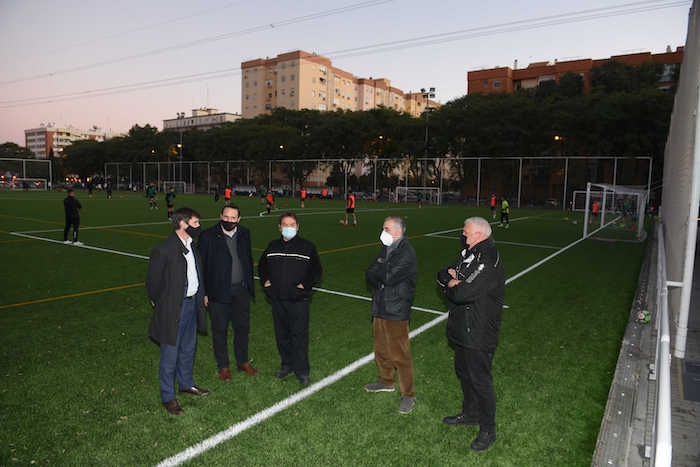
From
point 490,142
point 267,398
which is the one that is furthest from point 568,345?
point 490,142

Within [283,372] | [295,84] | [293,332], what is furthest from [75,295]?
[295,84]

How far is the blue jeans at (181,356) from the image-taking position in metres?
4.48

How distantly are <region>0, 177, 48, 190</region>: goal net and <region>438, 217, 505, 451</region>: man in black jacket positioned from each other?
262 ft

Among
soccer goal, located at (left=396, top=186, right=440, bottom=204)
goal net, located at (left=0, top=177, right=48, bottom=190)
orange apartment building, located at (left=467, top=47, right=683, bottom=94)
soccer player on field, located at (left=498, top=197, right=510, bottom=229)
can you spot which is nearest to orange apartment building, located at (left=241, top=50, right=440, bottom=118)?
orange apartment building, located at (left=467, top=47, right=683, bottom=94)

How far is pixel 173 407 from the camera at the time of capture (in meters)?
4.53

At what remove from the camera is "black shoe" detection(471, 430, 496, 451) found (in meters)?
4.01

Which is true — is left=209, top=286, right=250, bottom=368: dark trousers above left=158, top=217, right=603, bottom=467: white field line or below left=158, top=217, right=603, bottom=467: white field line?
above

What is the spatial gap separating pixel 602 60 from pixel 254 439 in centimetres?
8332

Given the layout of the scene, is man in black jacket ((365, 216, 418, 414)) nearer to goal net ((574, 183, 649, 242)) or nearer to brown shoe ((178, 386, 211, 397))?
brown shoe ((178, 386, 211, 397))

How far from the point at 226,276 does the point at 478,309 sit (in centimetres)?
268

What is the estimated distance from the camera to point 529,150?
50656mm

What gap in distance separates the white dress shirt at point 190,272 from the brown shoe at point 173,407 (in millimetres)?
1065

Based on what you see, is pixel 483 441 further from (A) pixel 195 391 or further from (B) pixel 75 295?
(B) pixel 75 295

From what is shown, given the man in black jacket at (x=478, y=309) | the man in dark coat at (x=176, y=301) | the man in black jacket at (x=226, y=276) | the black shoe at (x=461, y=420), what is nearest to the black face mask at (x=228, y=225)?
the man in black jacket at (x=226, y=276)
